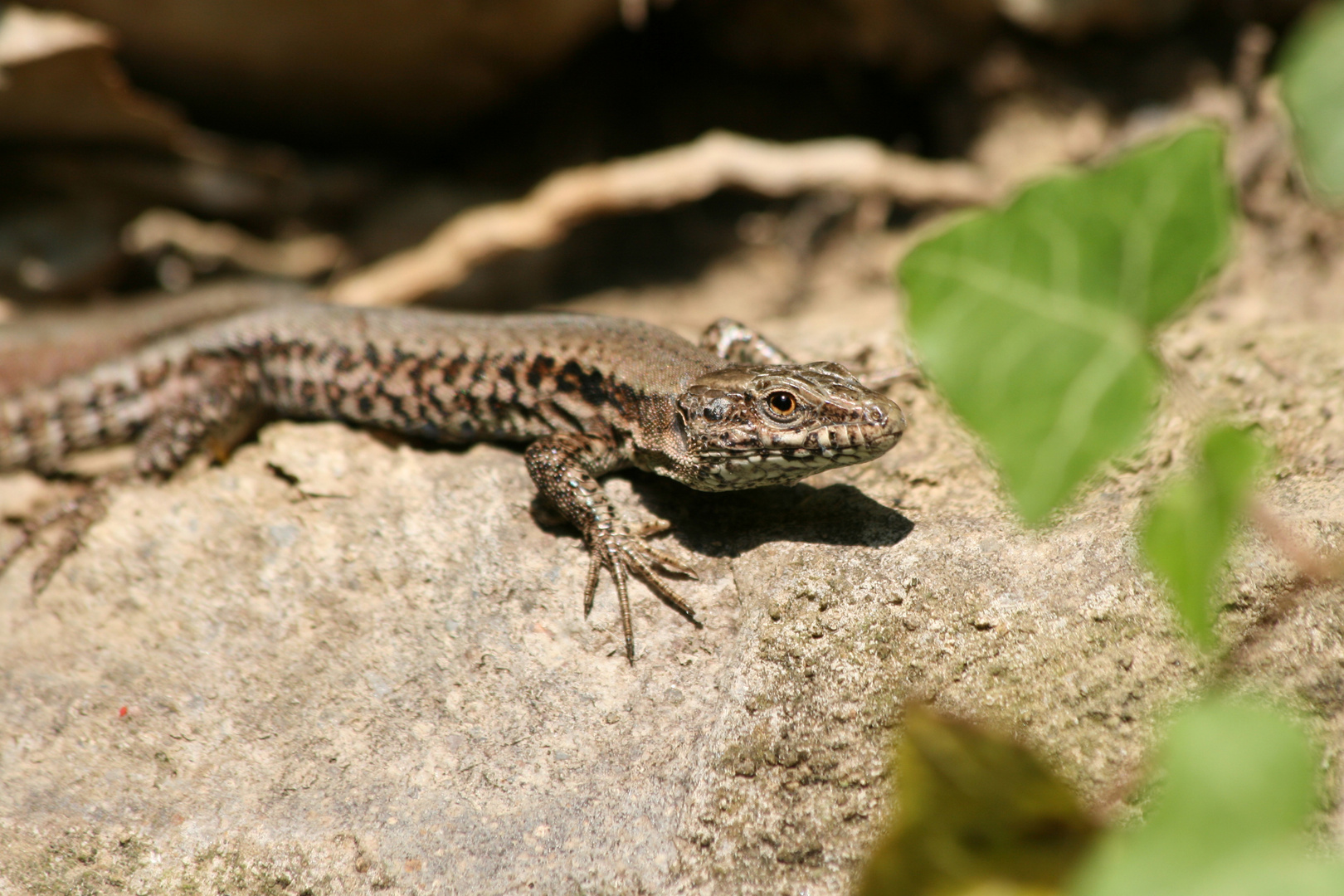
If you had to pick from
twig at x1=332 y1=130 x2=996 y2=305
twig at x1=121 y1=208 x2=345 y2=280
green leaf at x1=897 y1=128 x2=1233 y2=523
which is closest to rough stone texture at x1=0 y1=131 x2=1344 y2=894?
green leaf at x1=897 y1=128 x2=1233 y2=523

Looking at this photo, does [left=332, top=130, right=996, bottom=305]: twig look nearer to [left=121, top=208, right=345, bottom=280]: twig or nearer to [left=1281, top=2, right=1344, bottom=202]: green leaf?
[left=121, top=208, right=345, bottom=280]: twig

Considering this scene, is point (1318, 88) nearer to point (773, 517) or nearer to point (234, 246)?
point (773, 517)

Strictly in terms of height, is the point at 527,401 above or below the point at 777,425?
below

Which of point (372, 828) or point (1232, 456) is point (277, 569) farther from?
→ point (1232, 456)

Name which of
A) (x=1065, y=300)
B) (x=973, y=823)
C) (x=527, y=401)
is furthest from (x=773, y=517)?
(x=1065, y=300)

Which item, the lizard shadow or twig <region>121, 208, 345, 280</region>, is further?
twig <region>121, 208, 345, 280</region>

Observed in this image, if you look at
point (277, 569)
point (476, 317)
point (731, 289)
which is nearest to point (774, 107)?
point (731, 289)
